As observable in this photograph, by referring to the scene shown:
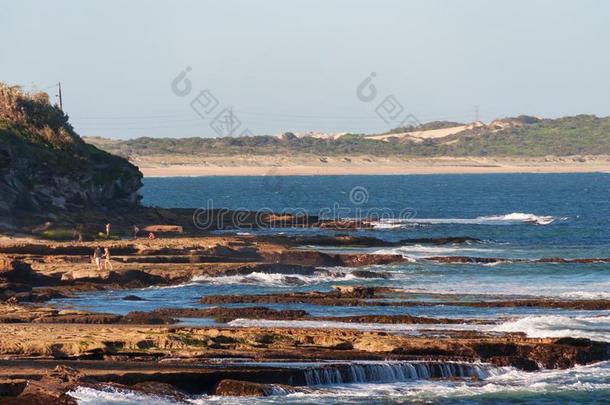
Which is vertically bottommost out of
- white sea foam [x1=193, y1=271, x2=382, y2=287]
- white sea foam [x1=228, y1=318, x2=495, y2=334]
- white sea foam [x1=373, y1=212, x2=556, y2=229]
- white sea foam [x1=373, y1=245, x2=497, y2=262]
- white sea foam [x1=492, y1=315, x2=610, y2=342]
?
white sea foam [x1=373, y1=212, x2=556, y2=229]

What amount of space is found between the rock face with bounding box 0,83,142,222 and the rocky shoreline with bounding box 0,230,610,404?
21014 millimetres

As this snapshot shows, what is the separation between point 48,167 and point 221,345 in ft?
140

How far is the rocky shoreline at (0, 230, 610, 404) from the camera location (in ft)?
98.4

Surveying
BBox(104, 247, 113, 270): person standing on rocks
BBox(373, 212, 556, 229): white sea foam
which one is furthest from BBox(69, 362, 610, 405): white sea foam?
BBox(373, 212, 556, 229): white sea foam

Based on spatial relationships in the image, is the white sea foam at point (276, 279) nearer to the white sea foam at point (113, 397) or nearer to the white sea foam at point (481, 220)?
the white sea foam at point (113, 397)

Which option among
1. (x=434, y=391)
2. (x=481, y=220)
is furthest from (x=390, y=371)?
(x=481, y=220)

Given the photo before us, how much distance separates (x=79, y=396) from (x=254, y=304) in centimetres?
1747

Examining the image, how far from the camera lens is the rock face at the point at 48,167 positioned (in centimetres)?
7012

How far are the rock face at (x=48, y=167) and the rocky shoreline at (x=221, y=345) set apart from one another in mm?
21014

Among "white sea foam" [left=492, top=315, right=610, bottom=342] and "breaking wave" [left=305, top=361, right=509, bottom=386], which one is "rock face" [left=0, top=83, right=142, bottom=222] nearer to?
"white sea foam" [left=492, top=315, right=610, bottom=342]

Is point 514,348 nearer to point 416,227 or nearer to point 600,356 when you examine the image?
point 600,356

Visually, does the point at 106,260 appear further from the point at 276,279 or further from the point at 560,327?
the point at 560,327

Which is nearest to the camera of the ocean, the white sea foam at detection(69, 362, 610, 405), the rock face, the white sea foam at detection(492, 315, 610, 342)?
the white sea foam at detection(69, 362, 610, 405)

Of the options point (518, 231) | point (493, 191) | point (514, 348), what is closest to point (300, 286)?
point (514, 348)
